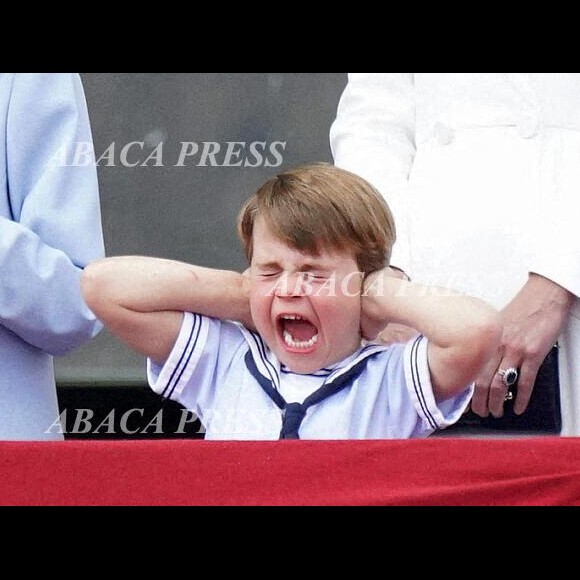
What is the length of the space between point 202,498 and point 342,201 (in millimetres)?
547

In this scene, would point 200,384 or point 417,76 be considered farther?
point 417,76

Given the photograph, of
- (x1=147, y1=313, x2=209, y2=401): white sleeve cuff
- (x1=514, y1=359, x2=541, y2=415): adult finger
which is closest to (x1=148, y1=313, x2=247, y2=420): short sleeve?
(x1=147, y1=313, x2=209, y2=401): white sleeve cuff

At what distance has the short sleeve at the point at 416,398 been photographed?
2039mm

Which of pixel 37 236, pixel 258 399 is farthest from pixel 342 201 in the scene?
pixel 37 236

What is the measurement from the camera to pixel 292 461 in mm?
2027

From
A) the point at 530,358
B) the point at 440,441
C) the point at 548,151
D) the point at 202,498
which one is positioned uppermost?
the point at 548,151

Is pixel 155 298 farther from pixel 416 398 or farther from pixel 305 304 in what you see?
pixel 416 398

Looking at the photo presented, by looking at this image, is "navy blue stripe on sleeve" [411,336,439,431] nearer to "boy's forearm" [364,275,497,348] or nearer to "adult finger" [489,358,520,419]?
"boy's forearm" [364,275,497,348]

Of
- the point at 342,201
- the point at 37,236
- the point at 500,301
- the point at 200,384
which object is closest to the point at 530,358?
the point at 500,301

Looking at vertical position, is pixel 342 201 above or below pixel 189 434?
above

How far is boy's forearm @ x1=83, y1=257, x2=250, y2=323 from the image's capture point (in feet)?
6.85

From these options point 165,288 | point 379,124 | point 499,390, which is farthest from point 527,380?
point 165,288
